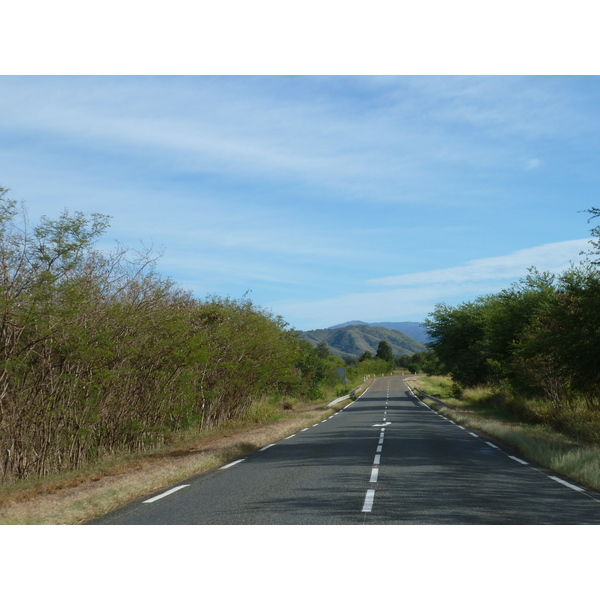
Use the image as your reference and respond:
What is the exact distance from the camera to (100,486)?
10195 mm

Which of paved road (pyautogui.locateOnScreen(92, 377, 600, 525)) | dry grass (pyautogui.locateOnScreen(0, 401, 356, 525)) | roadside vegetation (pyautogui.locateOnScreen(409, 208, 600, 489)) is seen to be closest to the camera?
paved road (pyautogui.locateOnScreen(92, 377, 600, 525))

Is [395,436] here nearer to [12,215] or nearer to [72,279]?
[72,279]

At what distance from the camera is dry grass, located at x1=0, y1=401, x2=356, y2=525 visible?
7750 millimetres

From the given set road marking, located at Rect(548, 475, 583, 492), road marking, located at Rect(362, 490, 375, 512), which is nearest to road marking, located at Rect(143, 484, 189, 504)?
road marking, located at Rect(362, 490, 375, 512)

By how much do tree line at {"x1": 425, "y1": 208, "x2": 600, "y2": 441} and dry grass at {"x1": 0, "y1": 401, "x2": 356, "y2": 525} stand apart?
970 centimetres

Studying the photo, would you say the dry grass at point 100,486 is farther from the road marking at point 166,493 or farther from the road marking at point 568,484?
the road marking at point 568,484

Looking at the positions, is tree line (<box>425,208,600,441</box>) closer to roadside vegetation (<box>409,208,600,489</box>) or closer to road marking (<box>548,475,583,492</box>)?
roadside vegetation (<box>409,208,600,489</box>)

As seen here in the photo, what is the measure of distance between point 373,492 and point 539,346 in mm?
11787

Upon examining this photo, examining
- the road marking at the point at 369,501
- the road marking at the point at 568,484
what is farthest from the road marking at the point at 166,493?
the road marking at the point at 568,484

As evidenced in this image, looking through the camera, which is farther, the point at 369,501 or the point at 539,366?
the point at 539,366

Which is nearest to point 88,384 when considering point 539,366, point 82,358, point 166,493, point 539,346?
point 82,358

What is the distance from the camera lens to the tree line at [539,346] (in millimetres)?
16891

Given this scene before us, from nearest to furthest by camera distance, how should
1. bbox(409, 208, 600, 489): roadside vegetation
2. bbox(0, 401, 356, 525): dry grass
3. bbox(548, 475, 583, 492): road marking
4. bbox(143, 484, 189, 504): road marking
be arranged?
bbox(0, 401, 356, 525): dry grass → bbox(143, 484, 189, 504): road marking → bbox(548, 475, 583, 492): road marking → bbox(409, 208, 600, 489): roadside vegetation

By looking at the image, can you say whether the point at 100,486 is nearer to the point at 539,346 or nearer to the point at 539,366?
the point at 539,346
